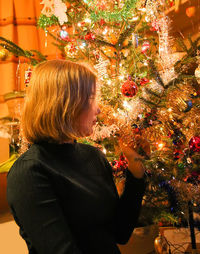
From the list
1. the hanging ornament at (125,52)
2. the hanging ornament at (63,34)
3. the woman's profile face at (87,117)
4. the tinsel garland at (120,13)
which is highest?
the tinsel garland at (120,13)

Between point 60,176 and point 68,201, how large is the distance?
7 centimetres

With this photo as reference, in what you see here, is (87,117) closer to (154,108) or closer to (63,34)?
(154,108)

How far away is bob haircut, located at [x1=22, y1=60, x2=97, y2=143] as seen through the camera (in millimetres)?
677

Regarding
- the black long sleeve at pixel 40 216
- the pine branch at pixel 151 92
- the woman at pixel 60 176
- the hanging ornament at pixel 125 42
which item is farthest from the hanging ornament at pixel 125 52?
the black long sleeve at pixel 40 216

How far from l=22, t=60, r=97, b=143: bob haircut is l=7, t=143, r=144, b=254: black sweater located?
0.16 feet

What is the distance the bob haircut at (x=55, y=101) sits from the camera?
68 centimetres

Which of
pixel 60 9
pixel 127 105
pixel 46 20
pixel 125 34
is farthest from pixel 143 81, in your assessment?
pixel 46 20

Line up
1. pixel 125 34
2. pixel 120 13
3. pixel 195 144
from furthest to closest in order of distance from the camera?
pixel 125 34, pixel 120 13, pixel 195 144

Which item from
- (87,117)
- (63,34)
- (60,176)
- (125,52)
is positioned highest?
(63,34)

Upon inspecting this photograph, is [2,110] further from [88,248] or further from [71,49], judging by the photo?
[88,248]

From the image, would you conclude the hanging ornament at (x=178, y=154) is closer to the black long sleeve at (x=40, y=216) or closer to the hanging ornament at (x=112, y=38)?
the black long sleeve at (x=40, y=216)

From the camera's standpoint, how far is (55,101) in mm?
670

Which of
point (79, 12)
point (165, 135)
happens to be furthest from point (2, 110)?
point (165, 135)

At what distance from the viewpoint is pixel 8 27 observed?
3.28 meters
